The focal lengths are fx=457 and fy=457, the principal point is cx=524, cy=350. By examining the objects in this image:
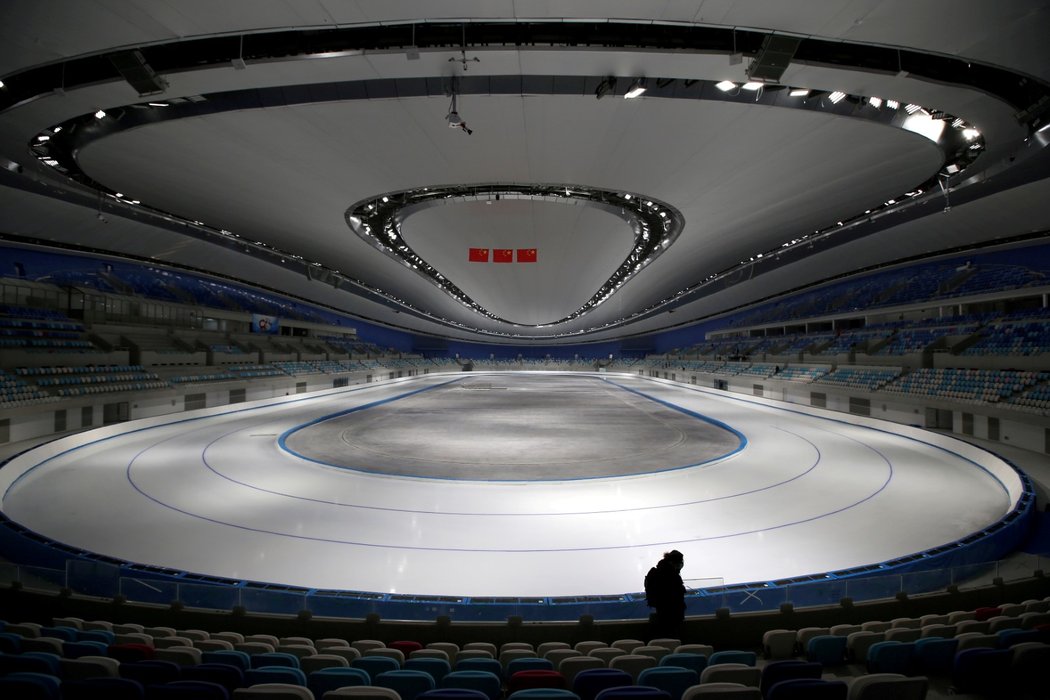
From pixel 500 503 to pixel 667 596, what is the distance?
5.05m

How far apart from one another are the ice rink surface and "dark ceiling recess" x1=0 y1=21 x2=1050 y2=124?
288 inches

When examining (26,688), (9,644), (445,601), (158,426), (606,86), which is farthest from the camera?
(158,426)

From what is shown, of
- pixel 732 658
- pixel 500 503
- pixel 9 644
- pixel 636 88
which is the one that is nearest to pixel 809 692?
pixel 732 658

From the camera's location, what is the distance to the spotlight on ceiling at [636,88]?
8.21 metres


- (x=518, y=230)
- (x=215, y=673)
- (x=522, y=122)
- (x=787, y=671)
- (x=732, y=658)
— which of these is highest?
(x=518, y=230)

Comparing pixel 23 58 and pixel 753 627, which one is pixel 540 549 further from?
pixel 23 58

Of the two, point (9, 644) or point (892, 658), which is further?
point (892, 658)

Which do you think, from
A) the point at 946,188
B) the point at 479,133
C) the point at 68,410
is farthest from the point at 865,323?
the point at 68,410

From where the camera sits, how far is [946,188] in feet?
46.5

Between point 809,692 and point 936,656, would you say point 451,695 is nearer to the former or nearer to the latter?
point 809,692

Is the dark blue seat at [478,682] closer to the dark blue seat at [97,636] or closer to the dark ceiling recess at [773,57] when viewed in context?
the dark blue seat at [97,636]

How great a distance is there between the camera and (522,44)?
23.8 feet

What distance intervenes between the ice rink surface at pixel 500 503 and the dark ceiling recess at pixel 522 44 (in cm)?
733

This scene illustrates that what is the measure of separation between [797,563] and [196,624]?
6776mm
